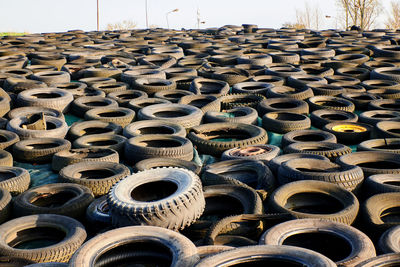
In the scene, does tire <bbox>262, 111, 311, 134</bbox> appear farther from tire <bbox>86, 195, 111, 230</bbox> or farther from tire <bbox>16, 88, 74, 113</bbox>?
tire <bbox>16, 88, 74, 113</bbox>

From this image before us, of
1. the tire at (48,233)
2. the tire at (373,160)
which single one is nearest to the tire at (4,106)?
the tire at (48,233)

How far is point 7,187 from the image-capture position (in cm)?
628

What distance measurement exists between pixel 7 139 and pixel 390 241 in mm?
6591

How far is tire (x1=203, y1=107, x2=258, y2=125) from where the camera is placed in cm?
926

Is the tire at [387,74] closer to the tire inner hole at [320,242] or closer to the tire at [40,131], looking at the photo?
Answer: the tire at [40,131]

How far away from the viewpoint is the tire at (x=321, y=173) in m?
6.06

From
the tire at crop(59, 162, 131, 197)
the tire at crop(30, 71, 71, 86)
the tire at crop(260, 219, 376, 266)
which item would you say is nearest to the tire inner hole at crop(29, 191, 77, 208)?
the tire at crop(59, 162, 131, 197)

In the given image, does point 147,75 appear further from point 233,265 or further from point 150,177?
point 233,265

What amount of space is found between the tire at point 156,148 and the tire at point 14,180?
67.6 inches

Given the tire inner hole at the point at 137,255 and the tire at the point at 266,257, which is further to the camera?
the tire inner hole at the point at 137,255

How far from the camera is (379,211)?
5586mm

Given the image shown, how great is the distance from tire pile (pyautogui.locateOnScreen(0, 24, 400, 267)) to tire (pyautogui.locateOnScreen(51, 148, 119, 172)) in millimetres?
25

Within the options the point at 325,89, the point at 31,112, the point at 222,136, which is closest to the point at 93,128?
the point at 31,112

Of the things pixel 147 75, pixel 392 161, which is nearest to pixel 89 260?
pixel 392 161
